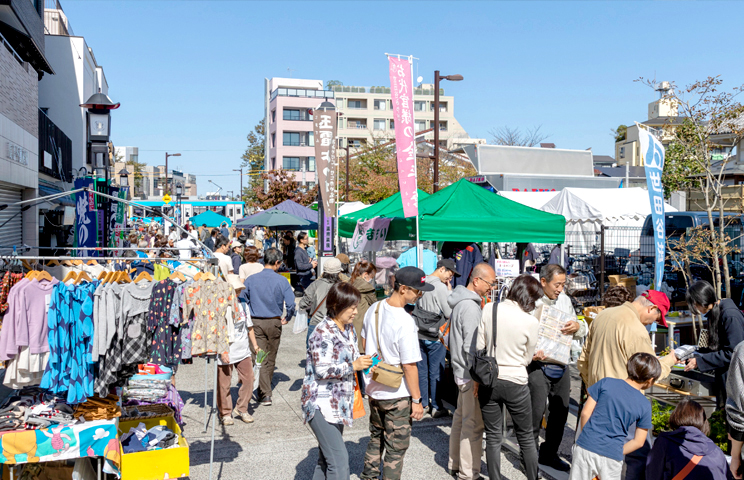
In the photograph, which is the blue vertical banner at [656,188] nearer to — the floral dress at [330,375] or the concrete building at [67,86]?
the floral dress at [330,375]

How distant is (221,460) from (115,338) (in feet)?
6.09

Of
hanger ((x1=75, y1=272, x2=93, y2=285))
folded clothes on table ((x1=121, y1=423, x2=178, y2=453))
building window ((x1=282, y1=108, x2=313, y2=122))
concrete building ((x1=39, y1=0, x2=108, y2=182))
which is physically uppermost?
building window ((x1=282, y1=108, x2=313, y2=122))

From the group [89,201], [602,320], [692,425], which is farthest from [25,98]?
[692,425]

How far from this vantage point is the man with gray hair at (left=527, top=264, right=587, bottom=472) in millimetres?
4953

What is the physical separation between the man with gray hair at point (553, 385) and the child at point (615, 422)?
3.61 feet

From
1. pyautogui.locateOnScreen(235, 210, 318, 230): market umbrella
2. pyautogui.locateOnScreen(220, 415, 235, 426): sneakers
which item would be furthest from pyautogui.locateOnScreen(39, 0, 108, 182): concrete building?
pyautogui.locateOnScreen(220, 415, 235, 426): sneakers

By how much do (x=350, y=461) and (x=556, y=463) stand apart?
74.2 inches

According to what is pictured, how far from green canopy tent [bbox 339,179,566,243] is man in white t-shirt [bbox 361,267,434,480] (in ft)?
13.1

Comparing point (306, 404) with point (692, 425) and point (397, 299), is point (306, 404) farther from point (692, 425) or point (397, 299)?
point (692, 425)

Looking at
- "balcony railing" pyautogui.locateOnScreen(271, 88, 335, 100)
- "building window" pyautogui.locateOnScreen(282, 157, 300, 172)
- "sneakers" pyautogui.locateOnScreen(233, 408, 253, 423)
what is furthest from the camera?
"balcony railing" pyautogui.locateOnScreen(271, 88, 335, 100)

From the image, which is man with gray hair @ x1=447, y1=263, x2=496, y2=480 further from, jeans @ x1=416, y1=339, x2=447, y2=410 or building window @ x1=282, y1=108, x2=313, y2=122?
building window @ x1=282, y1=108, x2=313, y2=122

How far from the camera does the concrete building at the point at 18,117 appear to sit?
10681mm

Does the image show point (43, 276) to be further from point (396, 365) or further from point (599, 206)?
point (599, 206)

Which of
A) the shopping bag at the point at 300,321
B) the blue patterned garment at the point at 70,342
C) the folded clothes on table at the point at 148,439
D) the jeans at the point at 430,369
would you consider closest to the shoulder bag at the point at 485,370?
the jeans at the point at 430,369
